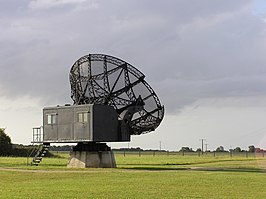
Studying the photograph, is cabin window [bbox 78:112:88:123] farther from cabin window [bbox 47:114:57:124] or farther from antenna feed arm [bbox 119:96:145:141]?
cabin window [bbox 47:114:57:124]

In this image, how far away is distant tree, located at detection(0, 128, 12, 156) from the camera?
318 feet

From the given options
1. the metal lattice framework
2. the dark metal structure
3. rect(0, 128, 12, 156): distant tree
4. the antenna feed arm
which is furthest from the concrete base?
rect(0, 128, 12, 156): distant tree

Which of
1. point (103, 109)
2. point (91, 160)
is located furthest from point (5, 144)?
point (103, 109)

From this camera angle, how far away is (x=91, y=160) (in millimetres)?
48125

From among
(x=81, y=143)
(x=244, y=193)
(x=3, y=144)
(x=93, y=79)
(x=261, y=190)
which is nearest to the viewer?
(x=244, y=193)

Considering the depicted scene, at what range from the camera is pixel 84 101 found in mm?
47938

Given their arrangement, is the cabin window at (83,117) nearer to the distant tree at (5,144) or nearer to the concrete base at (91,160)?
the concrete base at (91,160)

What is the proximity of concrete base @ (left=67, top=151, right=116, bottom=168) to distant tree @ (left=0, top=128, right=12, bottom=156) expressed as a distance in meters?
50.8

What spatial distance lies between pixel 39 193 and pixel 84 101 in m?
24.9

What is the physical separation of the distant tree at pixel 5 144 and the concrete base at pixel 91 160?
167 feet

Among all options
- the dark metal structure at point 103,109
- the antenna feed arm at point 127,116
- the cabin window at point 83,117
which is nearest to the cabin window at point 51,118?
the dark metal structure at point 103,109

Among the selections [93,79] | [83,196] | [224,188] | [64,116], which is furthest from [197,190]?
[64,116]

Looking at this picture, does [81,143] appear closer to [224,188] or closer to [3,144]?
[224,188]

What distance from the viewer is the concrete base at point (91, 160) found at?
48094 millimetres
